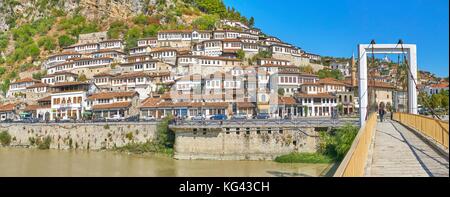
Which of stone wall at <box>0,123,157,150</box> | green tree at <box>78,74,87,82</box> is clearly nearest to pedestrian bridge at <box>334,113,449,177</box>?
stone wall at <box>0,123,157,150</box>

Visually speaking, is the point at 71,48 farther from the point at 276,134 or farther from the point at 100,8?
the point at 276,134

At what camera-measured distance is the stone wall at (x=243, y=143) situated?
28156mm

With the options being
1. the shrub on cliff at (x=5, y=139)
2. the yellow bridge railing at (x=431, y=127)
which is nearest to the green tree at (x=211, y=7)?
the shrub on cliff at (x=5, y=139)

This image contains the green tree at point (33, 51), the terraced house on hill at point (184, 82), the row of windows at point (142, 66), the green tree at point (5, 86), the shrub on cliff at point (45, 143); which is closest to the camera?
the shrub on cliff at point (45, 143)

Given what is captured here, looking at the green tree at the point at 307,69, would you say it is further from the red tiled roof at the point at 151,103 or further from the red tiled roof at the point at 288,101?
the red tiled roof at the point at 151,103

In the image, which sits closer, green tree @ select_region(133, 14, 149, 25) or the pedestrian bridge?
the pedestrian bridge

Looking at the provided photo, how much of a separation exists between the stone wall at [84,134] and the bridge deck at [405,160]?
954 inches

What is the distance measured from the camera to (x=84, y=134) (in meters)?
38.0

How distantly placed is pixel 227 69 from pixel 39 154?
30478 millimetres

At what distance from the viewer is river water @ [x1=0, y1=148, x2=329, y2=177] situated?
24.4 metres

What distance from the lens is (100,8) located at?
9681cm

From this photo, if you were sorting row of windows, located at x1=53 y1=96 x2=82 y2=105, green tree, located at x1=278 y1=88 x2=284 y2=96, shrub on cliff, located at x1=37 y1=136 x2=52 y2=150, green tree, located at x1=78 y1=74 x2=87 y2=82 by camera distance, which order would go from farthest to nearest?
green tree, located at x1=78 y1=74 x2=87 y2=82
green tree, located at x1=278 y1=88 x2=284 y2=96
row of windows, located at x1=53 y1=96 x2=82 y2=105
shrub on cliff, located at x1=37 y1=136 x2=52 y2=150

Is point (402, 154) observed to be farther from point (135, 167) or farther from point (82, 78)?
point (82, 78)

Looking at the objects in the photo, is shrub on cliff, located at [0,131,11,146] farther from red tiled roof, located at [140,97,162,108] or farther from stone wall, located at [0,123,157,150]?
red tiled roof, located at [140,97,162,108]
